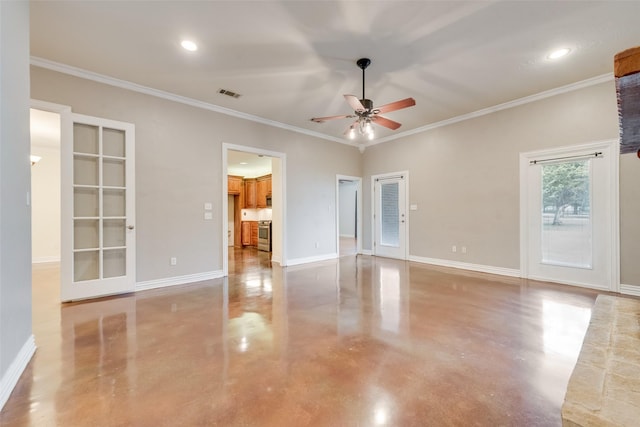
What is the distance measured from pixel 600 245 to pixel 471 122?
275 cm

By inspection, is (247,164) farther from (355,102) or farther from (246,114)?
(355,102)

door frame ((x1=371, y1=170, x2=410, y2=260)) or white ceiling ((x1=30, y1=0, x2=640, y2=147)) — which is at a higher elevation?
white ceiling ((x1=30, y1=0, x2=640, y2=147))

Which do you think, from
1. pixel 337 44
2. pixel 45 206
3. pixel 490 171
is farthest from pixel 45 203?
pixel 490 171

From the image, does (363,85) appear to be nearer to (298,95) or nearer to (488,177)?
(298,95)

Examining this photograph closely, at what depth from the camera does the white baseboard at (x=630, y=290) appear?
11.4 ft

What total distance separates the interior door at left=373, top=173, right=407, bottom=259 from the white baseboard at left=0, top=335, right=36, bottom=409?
5.86m

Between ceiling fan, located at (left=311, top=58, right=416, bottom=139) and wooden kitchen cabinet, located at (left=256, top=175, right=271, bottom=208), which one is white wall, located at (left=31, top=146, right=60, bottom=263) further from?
ceiling fan, located at (left=311, top=58, right=416, bottom=139)

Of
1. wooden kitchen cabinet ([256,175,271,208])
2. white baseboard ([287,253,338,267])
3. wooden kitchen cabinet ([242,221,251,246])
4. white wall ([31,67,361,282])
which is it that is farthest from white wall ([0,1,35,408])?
wooden kitchen cabinet ([242,221,251,246])

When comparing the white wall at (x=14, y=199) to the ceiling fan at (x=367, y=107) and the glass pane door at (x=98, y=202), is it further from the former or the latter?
the ceiling fan at (x=367, y=107)

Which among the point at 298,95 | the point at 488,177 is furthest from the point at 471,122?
the point at 298,95

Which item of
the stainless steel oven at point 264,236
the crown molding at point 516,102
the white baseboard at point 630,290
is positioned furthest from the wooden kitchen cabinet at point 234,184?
the white baseboard at point 630,290

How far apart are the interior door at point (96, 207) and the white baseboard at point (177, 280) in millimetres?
180

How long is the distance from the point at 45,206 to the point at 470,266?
30.4ft

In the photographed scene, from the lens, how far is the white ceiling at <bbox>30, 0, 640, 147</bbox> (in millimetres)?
2469
